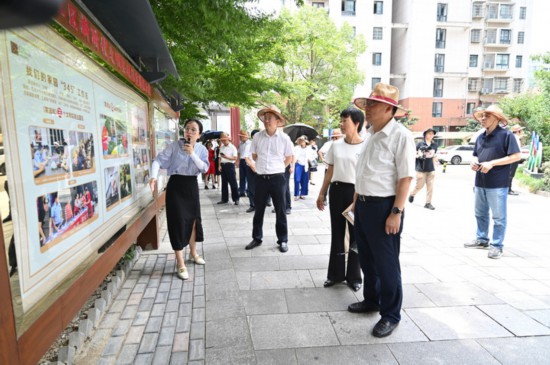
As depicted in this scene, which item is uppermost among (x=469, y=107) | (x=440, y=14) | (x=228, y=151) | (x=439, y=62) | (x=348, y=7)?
(x=348, y=7)

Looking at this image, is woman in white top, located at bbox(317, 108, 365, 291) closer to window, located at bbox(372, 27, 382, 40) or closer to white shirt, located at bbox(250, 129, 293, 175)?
white shirt, located at bbox(250, 129, 293, 175)

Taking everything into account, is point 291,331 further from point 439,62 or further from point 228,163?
point 439,62

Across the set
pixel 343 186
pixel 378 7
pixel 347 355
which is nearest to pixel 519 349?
pixel 347 355

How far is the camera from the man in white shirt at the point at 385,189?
8.21ft

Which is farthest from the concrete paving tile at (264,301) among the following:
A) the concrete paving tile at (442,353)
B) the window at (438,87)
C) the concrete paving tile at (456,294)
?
the window at (438,87)

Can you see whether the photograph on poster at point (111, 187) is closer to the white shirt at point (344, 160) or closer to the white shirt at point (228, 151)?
the white shirt at point (344, 160)

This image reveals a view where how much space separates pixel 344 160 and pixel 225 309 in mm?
1774

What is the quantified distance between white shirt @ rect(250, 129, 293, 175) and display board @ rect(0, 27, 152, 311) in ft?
6.47

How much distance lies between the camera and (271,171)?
463 centimetres

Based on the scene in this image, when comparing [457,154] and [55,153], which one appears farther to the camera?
[457,154]

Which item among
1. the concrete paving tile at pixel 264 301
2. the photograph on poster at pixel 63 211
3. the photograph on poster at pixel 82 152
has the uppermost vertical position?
the photograph on poster at pixel 82 152

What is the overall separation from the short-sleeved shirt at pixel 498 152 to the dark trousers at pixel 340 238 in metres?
2.37

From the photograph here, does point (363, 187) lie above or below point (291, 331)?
above

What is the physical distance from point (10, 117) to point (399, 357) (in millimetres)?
2680
